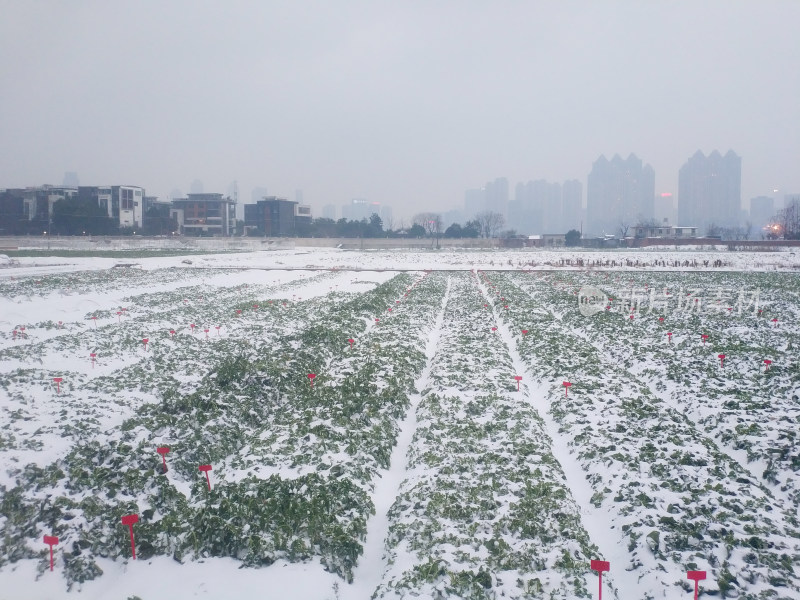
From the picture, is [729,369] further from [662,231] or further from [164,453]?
[662,231]

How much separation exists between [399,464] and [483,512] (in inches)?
95.4

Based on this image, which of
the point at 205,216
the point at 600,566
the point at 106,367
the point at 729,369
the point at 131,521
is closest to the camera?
the point at 600,566

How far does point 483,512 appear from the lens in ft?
25.2

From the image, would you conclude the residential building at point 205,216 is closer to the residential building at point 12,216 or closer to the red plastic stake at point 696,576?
the residential building at point 12,216

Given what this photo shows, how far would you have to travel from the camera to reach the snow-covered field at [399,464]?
6594 millimetres

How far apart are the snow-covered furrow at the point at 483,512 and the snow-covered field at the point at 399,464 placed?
0.12 ft

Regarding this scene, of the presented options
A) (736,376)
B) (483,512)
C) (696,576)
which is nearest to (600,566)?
(696,576)

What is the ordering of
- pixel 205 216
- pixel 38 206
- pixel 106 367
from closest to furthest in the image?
pixel 106 367 < pixel 38 206 < pixel 205 216

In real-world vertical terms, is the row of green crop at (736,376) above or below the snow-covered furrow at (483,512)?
above

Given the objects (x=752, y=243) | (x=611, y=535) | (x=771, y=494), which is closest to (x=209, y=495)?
(x=611, y=535)

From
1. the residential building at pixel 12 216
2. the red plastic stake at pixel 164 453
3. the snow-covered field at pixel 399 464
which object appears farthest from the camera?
the residential building at pixel 12 216

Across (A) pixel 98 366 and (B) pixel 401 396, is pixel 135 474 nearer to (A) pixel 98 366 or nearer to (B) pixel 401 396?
(B) pixel 401 396

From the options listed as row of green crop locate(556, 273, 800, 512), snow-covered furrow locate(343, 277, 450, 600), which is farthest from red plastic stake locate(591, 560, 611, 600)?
row of green crop locate(556, 273, 800, 512)

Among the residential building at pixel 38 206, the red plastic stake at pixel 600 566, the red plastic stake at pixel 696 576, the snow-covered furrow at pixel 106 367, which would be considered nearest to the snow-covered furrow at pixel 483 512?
the red plastic stake at pixel 600 566
